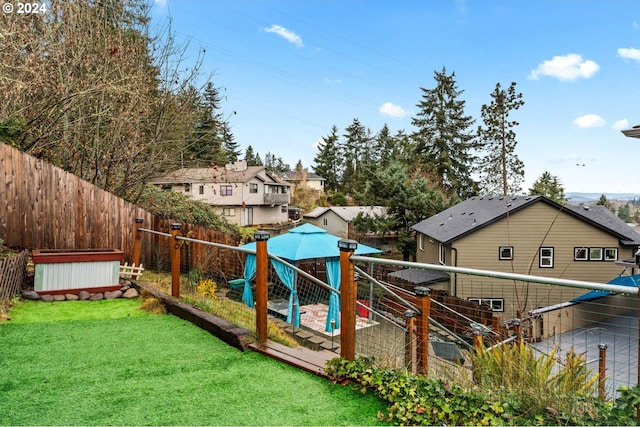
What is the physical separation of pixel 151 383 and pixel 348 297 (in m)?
1.52

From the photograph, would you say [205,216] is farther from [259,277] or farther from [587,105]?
[587,105]

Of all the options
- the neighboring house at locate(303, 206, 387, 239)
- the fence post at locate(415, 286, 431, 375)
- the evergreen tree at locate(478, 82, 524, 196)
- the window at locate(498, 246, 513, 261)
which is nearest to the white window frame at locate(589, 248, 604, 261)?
the window at locate(498, 246, 513, 261)

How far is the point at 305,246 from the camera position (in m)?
8.81

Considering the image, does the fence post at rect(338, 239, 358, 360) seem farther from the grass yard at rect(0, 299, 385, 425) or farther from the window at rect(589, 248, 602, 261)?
the window at rect(589, 248, 602, 261)

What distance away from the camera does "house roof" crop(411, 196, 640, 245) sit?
15922 mm

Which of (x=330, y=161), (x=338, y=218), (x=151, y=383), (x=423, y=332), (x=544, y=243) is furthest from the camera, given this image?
(x=330, y=161)

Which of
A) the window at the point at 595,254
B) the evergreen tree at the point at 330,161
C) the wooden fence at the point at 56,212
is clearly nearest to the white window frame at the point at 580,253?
the window at the point at 595,254

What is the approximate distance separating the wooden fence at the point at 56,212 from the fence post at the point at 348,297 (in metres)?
3.83

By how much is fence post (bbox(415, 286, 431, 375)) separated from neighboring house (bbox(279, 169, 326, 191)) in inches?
1546

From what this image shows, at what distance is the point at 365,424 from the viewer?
226 centimetres

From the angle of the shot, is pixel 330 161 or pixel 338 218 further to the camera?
pixel 330 161

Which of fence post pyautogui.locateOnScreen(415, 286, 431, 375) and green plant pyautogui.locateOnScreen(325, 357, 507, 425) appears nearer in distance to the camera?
green plant pyautogui.locateOnScreen(325, 357, 507, 425)

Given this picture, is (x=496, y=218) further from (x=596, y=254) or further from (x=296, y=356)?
(x=296, y=356)

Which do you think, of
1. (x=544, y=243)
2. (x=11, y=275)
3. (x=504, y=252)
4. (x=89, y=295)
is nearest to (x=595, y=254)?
(x=544, y=243)
